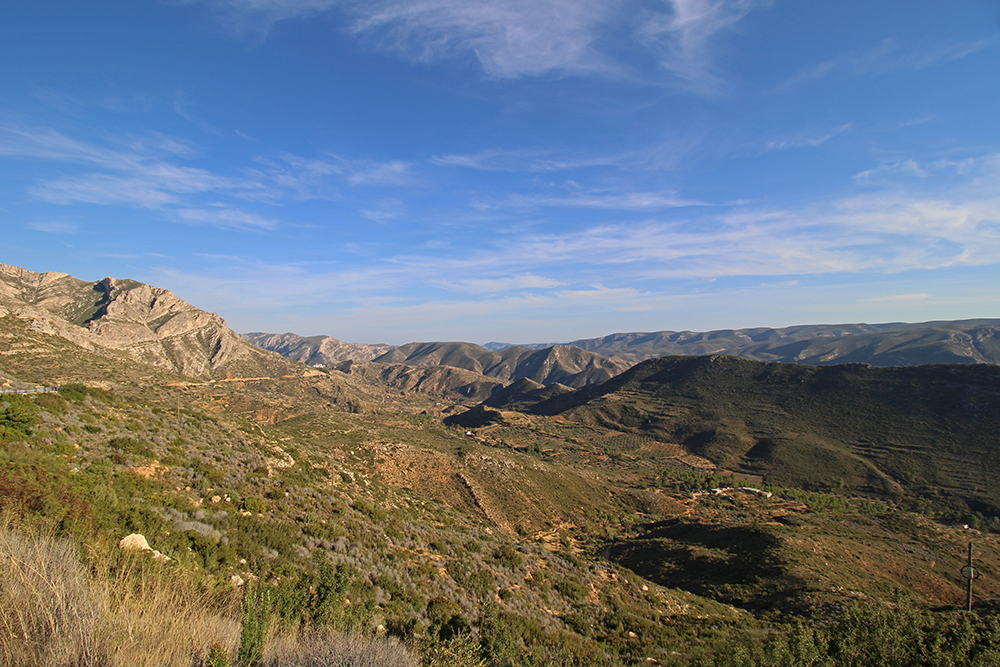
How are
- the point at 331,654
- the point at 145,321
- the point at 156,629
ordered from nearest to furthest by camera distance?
the point at 156,629 < the point at 331,654 < the point at 145,321

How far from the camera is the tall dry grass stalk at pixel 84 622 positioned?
4.24 metres

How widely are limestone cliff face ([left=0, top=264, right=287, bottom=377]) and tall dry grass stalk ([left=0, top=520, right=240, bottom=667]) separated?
397 feet

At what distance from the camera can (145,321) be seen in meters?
123

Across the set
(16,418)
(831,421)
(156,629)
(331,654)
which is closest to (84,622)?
(156,629)

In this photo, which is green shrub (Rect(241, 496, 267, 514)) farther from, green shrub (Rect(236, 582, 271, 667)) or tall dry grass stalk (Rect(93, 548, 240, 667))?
green shrub (Rect(236, 582, 271, 667))

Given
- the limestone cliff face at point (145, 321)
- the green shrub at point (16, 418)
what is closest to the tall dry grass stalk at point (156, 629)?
the green shrub at point (16, 418)

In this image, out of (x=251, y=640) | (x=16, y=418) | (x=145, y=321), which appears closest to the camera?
(x=251, y=640)

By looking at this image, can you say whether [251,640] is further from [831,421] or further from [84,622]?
[831,421]

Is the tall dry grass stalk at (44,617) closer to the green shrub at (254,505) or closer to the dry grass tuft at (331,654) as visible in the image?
the dry grass tuft at (331,654)

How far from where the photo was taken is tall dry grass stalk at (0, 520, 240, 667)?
4242 millimetres

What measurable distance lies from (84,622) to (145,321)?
156 meters

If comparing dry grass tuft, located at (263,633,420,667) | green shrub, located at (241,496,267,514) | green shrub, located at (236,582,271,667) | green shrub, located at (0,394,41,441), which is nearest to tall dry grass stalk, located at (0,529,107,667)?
green shrub, located at (236,582,271,667)

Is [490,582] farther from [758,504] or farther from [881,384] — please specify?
[881,384]

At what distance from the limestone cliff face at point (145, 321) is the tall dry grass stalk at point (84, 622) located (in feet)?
397
